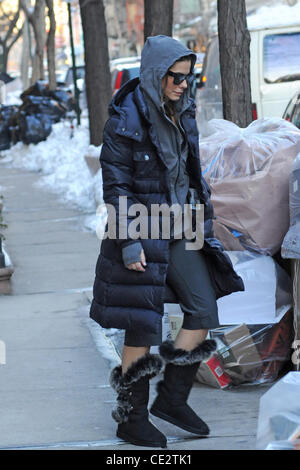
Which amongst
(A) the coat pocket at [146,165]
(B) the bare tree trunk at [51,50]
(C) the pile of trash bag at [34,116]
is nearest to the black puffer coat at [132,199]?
(A) the coat pocket at [146,165]

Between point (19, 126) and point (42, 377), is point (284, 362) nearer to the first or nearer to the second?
point (42, 377)

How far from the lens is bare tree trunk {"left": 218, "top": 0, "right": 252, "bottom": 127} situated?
28.0 ft

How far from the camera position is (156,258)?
4.07 metres

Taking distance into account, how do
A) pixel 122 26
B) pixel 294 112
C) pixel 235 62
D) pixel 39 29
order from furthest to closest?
pixel 122 26
pixel 39 29
pixel 294 112
pixel 235 62

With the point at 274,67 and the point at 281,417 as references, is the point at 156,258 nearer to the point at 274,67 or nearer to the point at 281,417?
the point at 281,417

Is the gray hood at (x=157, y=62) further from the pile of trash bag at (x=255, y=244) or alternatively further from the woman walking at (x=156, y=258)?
the pile of trash bag at (x=255, y=244)

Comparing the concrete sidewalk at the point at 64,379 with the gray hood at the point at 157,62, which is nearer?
the gray hood at the point at 157,62

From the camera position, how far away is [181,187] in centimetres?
423

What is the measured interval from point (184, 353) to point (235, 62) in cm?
487

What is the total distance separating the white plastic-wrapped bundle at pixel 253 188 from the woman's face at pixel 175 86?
1.23m

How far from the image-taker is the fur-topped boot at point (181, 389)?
425 centimetres

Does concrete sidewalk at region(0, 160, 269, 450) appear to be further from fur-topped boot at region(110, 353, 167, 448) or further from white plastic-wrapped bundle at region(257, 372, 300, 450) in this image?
white plastic-wrapped bundle at region(257, 372, 300, 450)

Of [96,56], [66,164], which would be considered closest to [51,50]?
[66,164]
